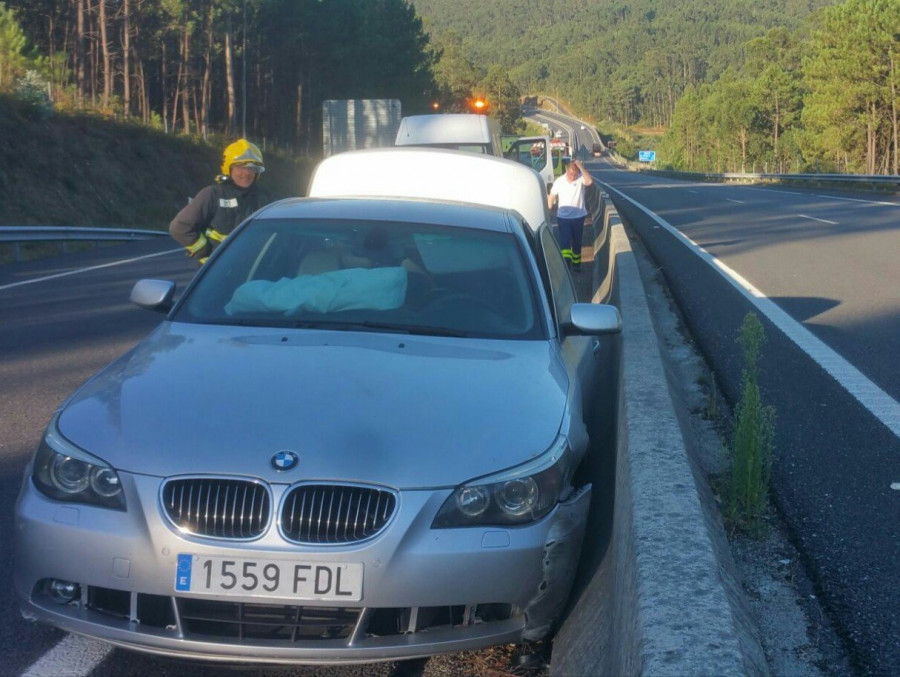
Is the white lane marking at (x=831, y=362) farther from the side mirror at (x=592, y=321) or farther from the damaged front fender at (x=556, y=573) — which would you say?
the damaged front fender at (x=556, y=573)

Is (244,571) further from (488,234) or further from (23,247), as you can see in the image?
(23,247)

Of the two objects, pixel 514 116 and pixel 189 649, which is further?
pixel 514 116

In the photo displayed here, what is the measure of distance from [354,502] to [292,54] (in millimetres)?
67214

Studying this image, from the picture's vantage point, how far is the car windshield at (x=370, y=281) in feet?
16.1

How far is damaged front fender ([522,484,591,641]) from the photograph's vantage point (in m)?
3.61

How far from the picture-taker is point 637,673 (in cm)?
256

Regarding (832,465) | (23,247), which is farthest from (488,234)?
(23,247)

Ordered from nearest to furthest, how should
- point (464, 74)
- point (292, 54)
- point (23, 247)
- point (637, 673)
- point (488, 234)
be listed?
point (637, 673)
point (488, 234)
point (23, 247)
point (292, 54)
point (464, 74)

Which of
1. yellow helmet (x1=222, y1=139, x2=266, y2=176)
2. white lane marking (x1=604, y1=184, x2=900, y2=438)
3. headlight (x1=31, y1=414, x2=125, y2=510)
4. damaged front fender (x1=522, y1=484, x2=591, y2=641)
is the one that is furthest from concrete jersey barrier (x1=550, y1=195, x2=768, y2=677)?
yellow helmet (x1=222, y1=139, x2=266, y2=176)

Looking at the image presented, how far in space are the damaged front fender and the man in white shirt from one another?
39.3 ft

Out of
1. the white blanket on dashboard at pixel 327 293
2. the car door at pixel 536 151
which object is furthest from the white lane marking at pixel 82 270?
the white blanket on dashboard at pixel 327 293

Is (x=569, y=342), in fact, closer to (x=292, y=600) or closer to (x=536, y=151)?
(x=292, y=600)

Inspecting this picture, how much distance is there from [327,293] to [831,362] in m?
4.75

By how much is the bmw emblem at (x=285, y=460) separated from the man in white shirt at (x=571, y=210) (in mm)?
12264
